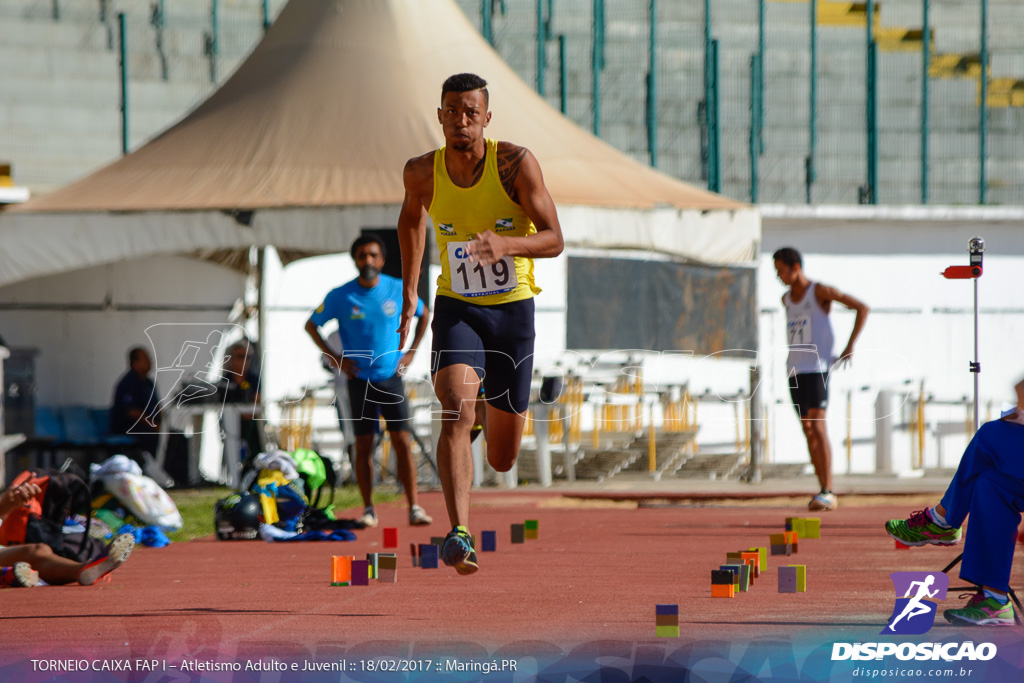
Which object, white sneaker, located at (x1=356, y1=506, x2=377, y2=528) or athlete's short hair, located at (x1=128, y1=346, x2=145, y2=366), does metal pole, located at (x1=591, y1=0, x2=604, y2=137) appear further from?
white sneaker, located at (x1=356, y1=506, x2=377, y2=528)

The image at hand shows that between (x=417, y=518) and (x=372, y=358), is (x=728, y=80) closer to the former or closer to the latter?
(x=372, y=358)

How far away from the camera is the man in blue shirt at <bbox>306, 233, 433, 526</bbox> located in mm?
9680

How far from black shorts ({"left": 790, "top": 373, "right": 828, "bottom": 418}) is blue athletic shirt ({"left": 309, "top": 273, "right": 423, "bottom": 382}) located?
2.87m

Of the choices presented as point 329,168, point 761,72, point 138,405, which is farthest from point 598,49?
point 138,405

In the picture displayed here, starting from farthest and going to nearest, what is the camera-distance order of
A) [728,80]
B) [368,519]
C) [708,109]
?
1. [728,80]
2. [708,109]
3. [368,519]

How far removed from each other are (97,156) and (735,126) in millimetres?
9043

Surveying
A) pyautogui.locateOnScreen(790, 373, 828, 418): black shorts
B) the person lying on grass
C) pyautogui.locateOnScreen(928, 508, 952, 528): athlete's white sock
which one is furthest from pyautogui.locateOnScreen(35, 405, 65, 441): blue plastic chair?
pyautogui.locateOnScreen(928, 508, 952, 528): athlete's white sock

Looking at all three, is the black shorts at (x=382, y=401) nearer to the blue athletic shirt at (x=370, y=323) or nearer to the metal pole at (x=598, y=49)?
the blue athletic shirt at (x=370, y=323)

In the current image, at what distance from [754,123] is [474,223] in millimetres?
14566

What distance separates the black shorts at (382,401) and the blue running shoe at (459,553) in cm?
421

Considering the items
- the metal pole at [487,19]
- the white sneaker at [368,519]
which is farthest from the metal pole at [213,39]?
the white sneaker at [368,519]

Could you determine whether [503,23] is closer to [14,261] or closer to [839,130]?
[839,130]

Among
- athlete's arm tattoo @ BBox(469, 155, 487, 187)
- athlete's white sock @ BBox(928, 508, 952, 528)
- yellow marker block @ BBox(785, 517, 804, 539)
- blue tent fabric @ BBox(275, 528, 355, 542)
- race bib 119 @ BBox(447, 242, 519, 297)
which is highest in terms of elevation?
athlete's arm tattoo @ BBox(469, 155, 487, 187)

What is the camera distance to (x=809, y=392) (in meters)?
10.6
